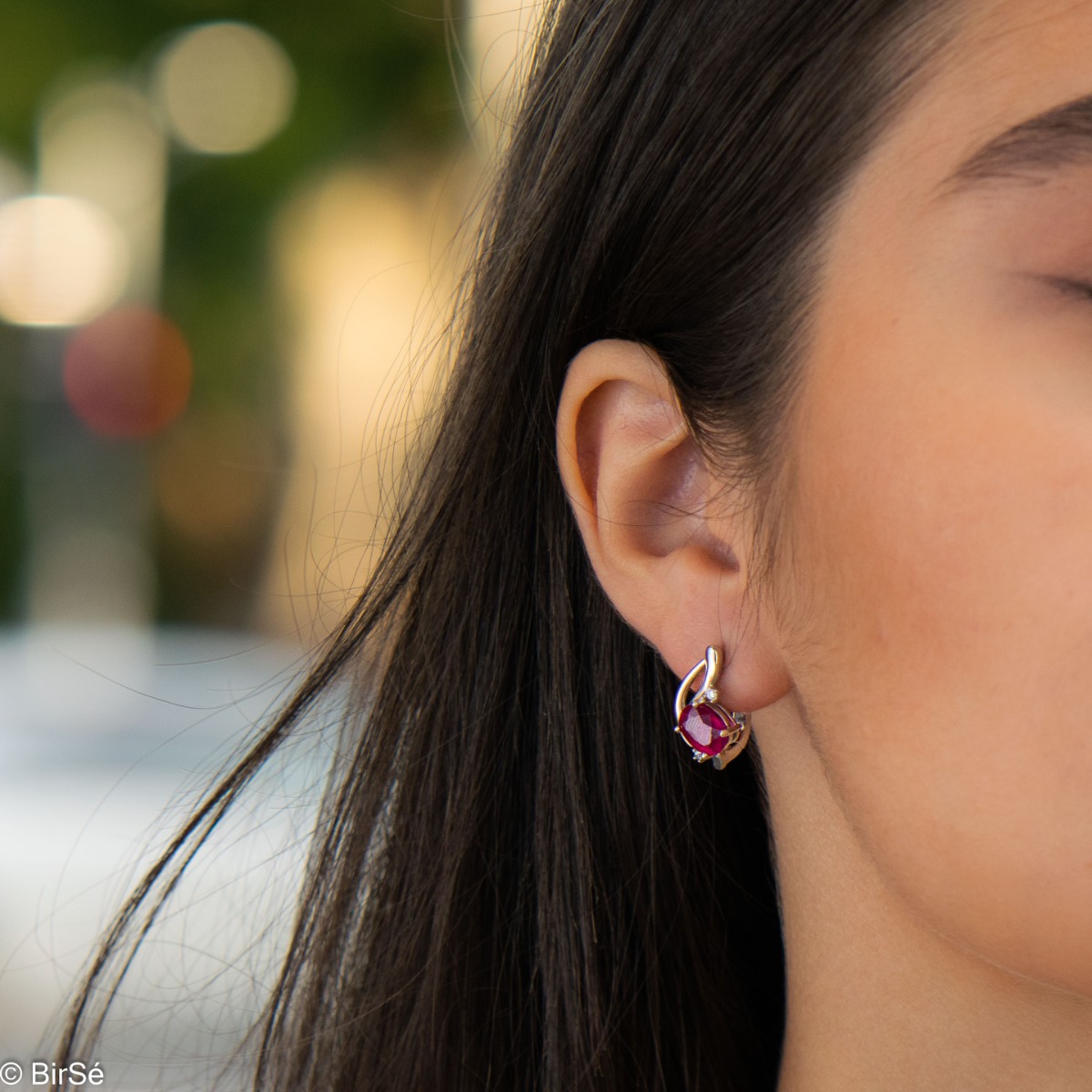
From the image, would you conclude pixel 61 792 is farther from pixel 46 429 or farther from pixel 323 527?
pixel 46 429

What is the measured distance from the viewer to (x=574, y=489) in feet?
4.07

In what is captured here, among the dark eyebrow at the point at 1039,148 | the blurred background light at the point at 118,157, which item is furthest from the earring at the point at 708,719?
the blurred background light at the point at 118,157

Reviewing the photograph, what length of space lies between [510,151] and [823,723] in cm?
65

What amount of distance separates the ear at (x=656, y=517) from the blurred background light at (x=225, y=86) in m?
5.65

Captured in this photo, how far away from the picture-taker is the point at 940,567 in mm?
1003

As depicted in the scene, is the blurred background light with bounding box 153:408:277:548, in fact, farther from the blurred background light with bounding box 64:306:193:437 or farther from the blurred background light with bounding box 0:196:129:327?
the blurred background light with bounding box 0:196:129:327

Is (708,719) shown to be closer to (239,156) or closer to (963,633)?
(963,633)

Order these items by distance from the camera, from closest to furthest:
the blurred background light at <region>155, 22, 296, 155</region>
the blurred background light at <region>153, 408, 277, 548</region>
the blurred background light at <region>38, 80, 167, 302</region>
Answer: the blurred background light at <region>153, 408, 277, 548</region> < the blurred background light at <region>38, 80, 167, 302</region> < the blurred background light at <region>155, 22, 296, 155</region>

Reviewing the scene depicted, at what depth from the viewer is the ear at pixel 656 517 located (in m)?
1.18

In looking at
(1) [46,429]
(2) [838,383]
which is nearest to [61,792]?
(1) [46,429]

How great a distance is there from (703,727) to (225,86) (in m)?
6.03

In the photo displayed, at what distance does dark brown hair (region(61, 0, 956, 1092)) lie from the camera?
1.25 m

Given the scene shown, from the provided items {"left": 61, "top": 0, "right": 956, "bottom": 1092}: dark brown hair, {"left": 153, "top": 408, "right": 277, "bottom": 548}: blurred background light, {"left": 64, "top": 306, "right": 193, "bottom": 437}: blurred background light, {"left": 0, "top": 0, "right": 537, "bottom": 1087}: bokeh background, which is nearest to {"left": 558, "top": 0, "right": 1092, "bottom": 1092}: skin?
{"left": 61, "top": 0, "right": 956, "bottom": 1092}: dark brown hair

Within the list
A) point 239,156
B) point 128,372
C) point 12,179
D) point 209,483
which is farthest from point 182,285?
point 209,483
